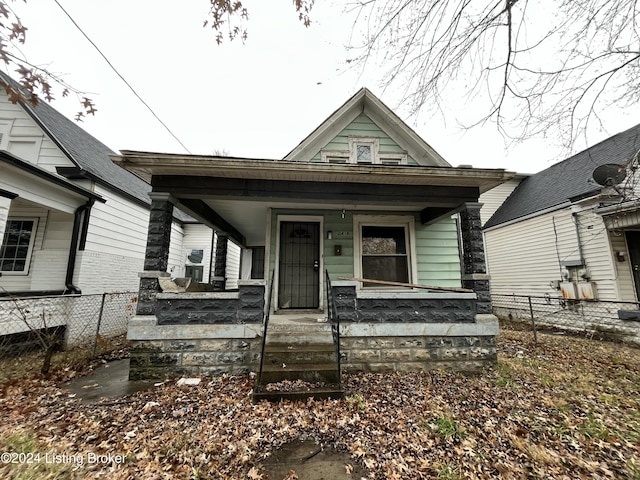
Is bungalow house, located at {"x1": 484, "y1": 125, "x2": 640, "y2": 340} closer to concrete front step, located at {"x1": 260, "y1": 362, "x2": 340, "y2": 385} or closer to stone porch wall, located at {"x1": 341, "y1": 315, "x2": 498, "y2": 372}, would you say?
stone porch wall, located at {"x1": 341, "y1": 315, "x2": 498, "y2": 372}

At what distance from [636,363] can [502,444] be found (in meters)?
5.08

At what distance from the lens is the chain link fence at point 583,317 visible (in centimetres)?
723

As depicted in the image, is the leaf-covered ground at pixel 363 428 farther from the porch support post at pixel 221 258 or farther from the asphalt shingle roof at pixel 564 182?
the asphalt shingle roof at pixel 564 182

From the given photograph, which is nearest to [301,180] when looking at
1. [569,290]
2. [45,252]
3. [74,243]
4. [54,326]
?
[74,243]

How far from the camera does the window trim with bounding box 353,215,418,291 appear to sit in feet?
21.0

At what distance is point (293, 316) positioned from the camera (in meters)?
5.52

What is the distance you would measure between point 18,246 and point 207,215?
4.86 m

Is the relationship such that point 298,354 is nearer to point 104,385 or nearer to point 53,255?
point 104,385

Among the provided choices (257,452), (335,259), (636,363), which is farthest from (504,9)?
(636,363)

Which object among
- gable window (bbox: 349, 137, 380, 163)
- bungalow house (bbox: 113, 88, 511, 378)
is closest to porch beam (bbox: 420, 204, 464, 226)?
bungalow house (bbox: 113, 88, 511, 378)

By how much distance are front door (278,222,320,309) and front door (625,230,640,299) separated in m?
9.28

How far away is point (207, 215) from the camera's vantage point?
6336 millimetres

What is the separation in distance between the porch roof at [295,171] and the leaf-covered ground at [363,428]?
341 cm

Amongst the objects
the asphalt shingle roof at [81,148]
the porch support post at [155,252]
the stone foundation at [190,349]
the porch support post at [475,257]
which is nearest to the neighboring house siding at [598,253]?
the porch support post at [475,257]
